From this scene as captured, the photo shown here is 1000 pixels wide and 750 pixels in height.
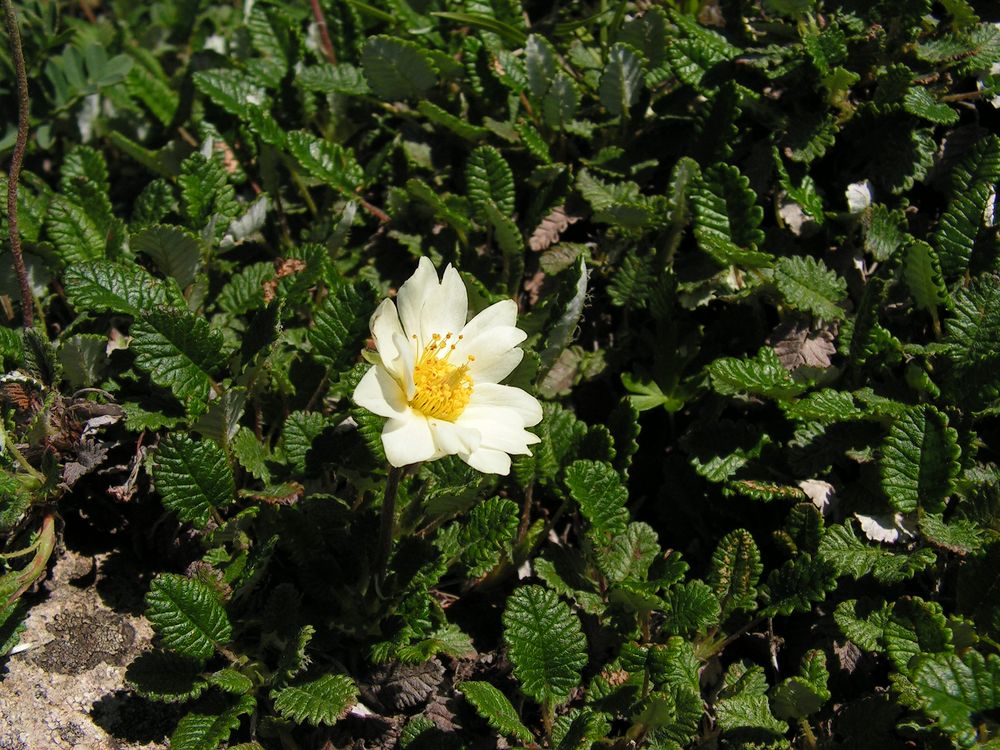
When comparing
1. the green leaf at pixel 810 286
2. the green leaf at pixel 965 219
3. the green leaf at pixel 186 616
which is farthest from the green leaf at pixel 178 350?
the green leaf at pixel 965 219

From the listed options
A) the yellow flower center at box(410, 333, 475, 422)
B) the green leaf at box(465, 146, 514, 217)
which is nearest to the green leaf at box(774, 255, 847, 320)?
the green leaf at box(465, 146, 514, 217)

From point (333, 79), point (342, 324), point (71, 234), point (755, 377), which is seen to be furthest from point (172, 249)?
point (755, 377)

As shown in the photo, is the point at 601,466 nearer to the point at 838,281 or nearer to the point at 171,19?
the point at 838,281

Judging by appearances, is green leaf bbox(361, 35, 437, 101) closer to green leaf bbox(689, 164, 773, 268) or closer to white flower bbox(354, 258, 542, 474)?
green leaf bbox(689, 164, 773, 268)

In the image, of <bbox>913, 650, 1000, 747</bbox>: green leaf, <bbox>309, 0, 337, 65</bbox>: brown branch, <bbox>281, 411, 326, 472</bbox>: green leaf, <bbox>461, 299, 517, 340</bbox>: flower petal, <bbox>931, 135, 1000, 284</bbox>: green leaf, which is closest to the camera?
<bbox>913, 650, 1000, 747</bbox>: green leaf

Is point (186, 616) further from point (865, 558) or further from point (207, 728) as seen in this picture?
point (865, 558)

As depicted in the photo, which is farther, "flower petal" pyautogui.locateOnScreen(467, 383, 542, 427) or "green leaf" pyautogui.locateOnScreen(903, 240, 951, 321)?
"green leaf" pyautogui.locateOnScreen(903, 240, 951, 321)

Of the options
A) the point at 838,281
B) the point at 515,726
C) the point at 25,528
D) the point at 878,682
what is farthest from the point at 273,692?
the point at 838,281

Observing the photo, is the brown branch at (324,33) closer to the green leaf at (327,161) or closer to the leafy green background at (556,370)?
the leafy green background at (556,370)
